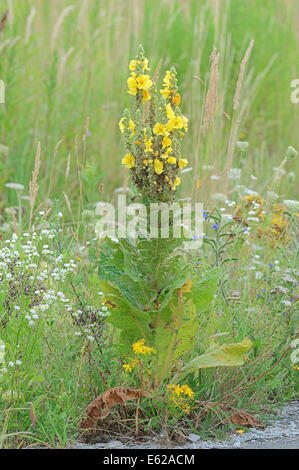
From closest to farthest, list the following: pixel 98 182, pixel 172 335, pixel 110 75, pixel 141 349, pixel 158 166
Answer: pixel 158 166
pixel 141 349
pixel 172 335
pixel 98 182
pixel 110 75

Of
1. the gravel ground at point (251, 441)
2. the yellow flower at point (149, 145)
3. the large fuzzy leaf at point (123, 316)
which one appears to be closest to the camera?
the yellow flower at point (149, 145)

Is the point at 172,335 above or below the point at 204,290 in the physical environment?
below

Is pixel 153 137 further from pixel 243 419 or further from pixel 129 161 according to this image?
pixel 243 419

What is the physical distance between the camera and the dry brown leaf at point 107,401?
8.43 feet

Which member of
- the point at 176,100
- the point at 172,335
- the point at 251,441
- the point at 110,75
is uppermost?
the point at 110,75

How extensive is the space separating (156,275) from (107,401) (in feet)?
1.70

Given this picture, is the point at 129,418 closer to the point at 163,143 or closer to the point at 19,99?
the point at 163,143

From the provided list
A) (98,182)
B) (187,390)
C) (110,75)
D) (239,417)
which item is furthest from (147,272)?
(110,75)

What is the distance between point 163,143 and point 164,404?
1027mm

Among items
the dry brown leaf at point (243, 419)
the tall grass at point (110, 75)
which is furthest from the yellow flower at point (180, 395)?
the tall grass at point (110, 75)

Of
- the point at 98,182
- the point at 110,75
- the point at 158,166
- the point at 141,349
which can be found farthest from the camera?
the point at 110,75

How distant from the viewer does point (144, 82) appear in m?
2.55

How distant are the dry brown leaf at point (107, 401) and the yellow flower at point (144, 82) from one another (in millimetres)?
1154

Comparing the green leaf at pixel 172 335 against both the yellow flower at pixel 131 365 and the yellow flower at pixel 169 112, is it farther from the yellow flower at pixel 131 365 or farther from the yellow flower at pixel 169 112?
the yellow flower at pixel 169 112
